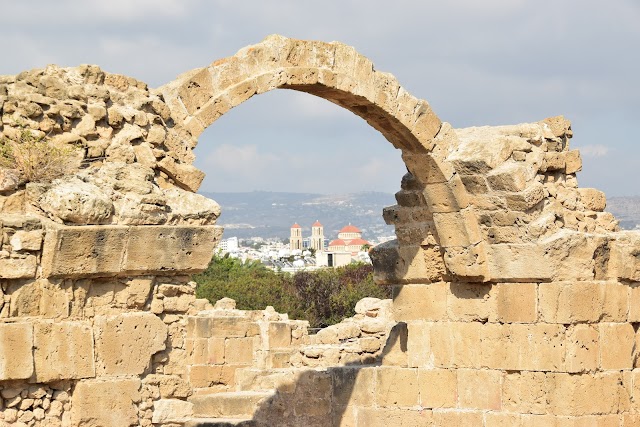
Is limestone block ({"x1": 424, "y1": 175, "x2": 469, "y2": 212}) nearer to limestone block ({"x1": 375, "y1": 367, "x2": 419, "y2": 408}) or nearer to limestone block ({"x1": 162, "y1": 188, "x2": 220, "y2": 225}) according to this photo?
limestone block ({"x1": 375, "y1": 367, "x2": 419, "y2": 408})

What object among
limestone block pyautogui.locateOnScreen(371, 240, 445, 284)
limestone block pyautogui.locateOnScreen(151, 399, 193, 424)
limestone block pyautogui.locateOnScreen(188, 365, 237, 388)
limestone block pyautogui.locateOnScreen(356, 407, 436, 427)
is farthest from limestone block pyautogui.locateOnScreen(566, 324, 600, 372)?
limestone block pyautogui.locateOnScreen(188, 365, 237, 388)

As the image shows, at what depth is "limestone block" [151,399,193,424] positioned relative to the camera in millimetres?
8008

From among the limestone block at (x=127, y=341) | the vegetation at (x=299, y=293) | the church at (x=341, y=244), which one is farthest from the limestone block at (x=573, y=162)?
the church at (x=341, y=244)

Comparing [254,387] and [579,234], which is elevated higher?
[579,234]

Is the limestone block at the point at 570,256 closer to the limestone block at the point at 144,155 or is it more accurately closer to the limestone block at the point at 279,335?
the limestone block at the point at 144,155

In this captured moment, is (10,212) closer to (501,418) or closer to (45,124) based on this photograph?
(45,124)

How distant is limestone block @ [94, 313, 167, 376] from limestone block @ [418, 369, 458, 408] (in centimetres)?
458

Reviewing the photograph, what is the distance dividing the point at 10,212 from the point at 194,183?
1613mm

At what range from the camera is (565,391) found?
1112cm

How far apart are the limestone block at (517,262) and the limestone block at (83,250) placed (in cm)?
481

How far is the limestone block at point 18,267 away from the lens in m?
7.32

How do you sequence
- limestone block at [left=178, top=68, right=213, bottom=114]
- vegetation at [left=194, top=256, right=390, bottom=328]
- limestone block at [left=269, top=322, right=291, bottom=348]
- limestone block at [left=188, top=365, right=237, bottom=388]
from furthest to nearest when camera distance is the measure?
vegetation at [left=194, top=256, right=390, bottom=328] → limestone block at [left=269, top=322, right=291, bottom=348] → limestone block at [left=188, top=365, right=237, bottom=388] → limestone block at [left=178, top=68, right=213, bottom=114]

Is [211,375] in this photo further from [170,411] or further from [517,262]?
[170,411]

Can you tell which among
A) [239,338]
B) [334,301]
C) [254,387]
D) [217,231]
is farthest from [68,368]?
[334,301]
